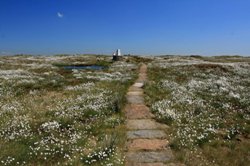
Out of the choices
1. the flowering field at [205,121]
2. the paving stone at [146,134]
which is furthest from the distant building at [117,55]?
the paving stone at [146,134]

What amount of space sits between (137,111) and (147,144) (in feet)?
21.2

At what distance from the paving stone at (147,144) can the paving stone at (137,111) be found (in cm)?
447

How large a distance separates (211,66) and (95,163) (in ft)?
152

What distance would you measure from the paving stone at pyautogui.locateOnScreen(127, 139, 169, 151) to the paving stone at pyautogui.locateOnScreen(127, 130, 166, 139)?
542mm

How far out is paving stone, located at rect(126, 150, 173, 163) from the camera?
1323 centimetres

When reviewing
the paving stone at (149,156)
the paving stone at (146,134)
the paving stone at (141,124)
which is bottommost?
the paving stone at (149,156)

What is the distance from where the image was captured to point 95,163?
501 inches

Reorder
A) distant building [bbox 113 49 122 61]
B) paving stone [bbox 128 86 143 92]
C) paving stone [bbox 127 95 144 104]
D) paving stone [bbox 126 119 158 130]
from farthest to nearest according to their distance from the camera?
distant building [bbox 113 49 122 61]
paving stone [bbox 128 86 143 92]
paving stone [bbox 127 95 144 104]
paving stone [bbox 126 119 158 130]

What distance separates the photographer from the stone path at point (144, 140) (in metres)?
13.3

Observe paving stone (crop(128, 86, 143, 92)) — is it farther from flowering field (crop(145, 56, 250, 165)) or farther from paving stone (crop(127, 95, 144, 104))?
paving stone (crop(127, 95, 144, 104))

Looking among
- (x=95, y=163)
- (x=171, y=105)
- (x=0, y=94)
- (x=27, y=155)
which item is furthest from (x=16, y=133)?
(x=0, y=94)

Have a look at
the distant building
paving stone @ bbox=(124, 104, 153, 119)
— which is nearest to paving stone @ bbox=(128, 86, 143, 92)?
paving stone @ bbox=(124, 104, 153, 119)

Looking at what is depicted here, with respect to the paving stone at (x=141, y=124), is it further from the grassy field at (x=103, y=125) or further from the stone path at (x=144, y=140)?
the grassy field at (x=103, y=125)

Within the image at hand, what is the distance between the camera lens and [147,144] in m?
15.1
